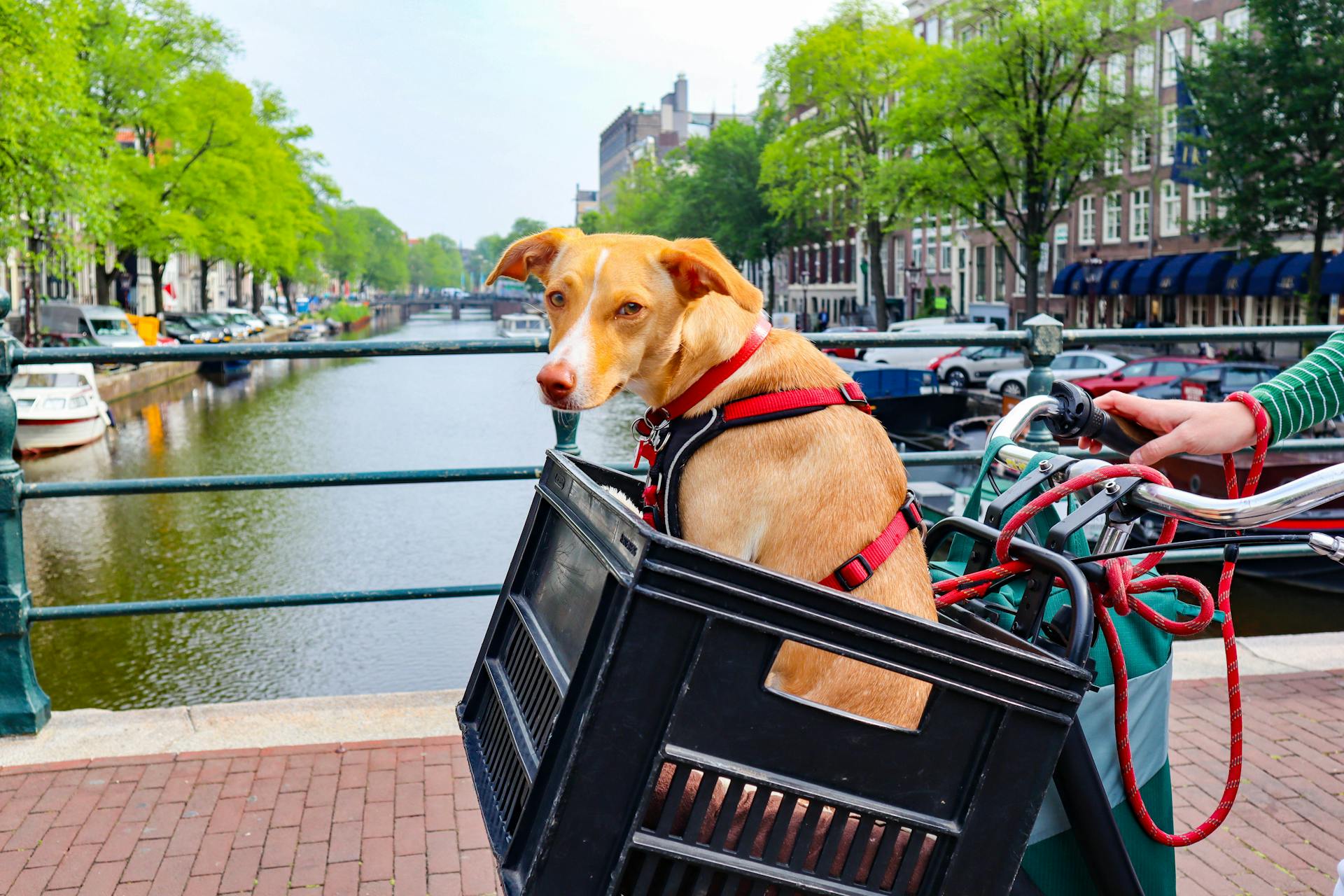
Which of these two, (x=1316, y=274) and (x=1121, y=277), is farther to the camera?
(x=1121, y=277)

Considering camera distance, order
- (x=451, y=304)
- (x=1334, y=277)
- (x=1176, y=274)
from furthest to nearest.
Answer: (x=451, y=304) < (x=1176, y=274) < (x=1334, y=277)

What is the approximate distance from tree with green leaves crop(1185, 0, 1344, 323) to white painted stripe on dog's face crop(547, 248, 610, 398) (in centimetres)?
2744

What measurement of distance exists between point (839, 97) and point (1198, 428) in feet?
137

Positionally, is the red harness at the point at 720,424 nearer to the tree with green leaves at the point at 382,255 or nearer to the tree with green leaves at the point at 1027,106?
the tree with green leaves at the point at 1027,106

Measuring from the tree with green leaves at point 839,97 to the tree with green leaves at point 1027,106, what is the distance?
5392mm

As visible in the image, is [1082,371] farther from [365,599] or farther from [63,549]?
[365,599]

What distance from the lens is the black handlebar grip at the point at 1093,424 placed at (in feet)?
6.17

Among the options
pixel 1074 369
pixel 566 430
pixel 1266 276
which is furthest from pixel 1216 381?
pixel 566 430

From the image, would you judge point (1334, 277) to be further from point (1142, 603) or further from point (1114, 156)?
point (1142, 603)

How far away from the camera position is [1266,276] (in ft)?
107

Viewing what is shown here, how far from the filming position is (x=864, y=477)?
1966 millimetres

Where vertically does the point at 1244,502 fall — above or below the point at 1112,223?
below

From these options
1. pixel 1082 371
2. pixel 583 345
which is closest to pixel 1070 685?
pixel 583 345

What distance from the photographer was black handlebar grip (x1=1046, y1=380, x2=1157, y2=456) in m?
1.88
